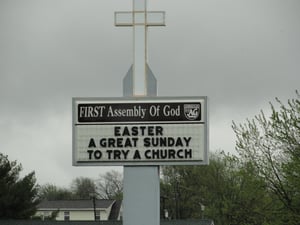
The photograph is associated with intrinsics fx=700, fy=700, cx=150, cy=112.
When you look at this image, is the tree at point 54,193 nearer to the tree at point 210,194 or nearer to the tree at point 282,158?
the tree at point 210,194

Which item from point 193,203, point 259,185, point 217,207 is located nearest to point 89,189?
point 193,203

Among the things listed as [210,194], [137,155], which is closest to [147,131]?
[137,155]

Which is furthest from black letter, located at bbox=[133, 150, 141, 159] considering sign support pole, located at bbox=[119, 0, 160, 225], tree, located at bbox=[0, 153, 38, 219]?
tree, located at bbox=[0, 153, 38, 219]

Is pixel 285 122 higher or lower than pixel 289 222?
higher

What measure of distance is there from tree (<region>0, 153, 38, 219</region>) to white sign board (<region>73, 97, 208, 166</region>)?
117 feet

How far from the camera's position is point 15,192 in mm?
A: 49375

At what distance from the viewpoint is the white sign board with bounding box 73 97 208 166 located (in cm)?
1442

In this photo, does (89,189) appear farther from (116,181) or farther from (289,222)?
(289,222)

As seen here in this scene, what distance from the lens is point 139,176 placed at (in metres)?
14.5

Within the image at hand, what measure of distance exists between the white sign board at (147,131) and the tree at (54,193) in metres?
75.3

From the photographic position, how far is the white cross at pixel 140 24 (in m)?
14.9

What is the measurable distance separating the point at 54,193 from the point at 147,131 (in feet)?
265

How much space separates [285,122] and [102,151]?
1327cm

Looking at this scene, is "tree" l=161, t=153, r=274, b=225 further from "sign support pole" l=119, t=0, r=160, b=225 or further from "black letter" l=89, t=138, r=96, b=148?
"black letter" l=89, t=138, r=96, b=148
